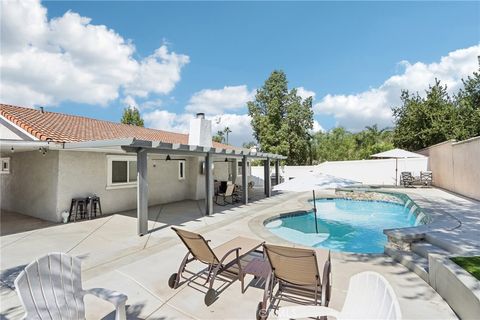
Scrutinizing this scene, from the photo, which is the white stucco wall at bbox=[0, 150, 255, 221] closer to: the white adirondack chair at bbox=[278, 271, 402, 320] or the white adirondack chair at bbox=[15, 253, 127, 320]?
the white adirondack chair at bbox=[15, 253, 127, 320]

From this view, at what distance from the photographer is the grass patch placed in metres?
4.18

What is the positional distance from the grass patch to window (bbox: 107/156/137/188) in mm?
12324

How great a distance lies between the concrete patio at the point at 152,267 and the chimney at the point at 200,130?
16.7ft

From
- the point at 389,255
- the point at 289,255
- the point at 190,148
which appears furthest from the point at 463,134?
the point at 289,255

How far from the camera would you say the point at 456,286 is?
12.6ft

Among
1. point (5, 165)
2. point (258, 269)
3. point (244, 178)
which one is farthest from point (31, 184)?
point (258, 269)

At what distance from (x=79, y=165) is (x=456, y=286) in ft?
40.1

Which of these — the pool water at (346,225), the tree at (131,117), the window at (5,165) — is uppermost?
the tree at (131,117)

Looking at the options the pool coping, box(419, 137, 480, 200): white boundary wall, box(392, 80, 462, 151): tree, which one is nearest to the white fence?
box(419, 137, 480, 200): white boundary wall

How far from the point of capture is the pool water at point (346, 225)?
9.30 m

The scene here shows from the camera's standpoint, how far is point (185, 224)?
968 cm

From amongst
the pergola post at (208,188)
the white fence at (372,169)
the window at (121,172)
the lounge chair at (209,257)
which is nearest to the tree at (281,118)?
the white fence at (372,169)

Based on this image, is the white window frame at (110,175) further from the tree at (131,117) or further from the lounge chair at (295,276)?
the tree at (131,117)

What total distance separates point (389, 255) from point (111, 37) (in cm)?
1521
